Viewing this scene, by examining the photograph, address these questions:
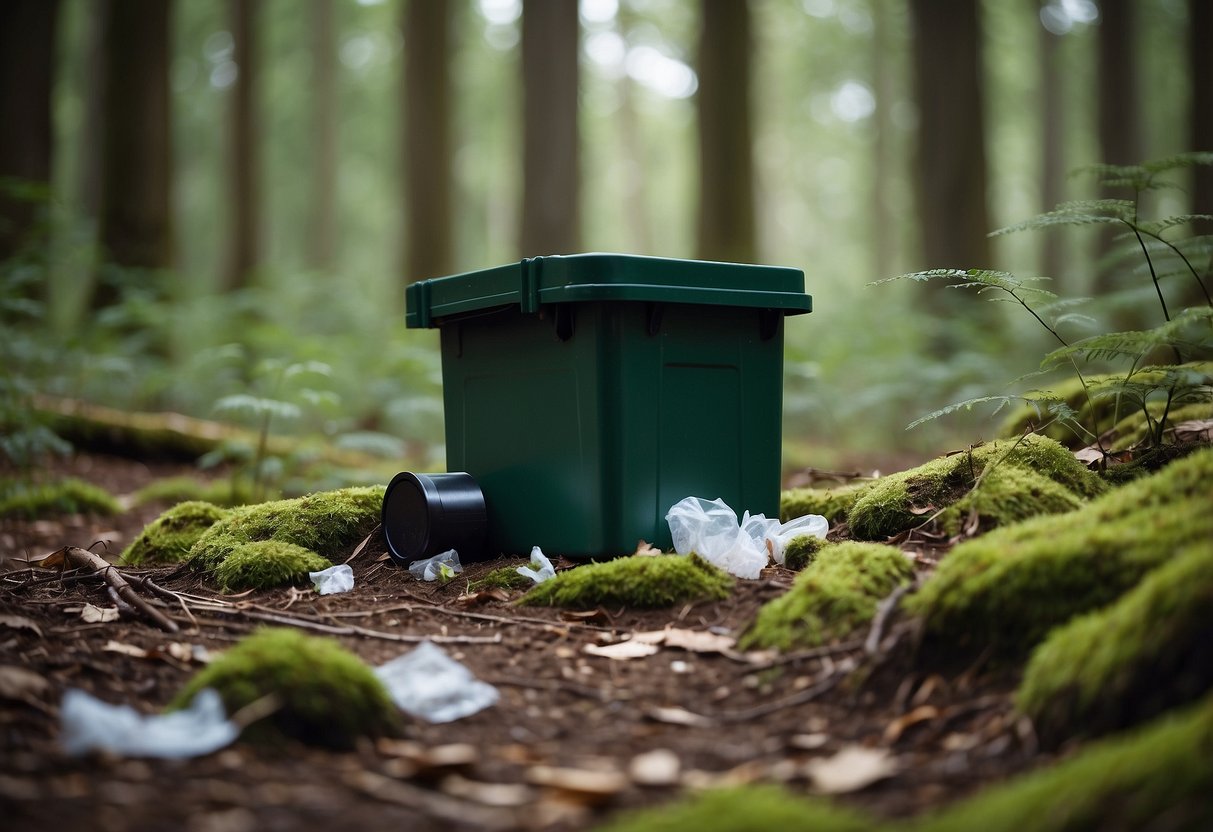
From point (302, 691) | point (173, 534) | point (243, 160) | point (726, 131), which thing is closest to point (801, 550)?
point (302, 691)

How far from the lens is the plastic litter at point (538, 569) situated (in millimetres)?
3549

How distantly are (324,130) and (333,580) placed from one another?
18.3 meters

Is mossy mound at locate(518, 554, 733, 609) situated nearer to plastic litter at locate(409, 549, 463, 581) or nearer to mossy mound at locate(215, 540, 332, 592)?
plastic litter at locate(409, 549, 463, 581)

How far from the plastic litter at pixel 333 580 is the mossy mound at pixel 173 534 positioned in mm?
921

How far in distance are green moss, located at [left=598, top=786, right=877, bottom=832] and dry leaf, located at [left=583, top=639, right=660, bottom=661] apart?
1.09m

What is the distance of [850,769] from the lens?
1.86 m

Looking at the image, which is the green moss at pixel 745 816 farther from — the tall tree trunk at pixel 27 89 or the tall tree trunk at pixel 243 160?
the tall tree trunk at pixel 243 160

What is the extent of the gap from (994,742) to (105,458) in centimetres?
708

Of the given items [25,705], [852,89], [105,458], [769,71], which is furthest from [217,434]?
[852,89]

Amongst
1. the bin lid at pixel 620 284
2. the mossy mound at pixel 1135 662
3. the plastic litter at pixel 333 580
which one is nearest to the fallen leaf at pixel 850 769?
the mossy mound at pixel 1135 662

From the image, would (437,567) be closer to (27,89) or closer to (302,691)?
(302,691)

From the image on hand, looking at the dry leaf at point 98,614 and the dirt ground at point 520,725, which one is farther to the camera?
the dry leaf at point 98,614

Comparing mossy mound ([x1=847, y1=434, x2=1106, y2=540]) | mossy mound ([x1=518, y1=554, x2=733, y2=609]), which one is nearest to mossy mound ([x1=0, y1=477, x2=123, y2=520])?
mossy mound ([x1=518, y1=554, x2=733, y2=609])

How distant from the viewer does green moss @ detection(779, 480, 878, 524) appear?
418 cm
